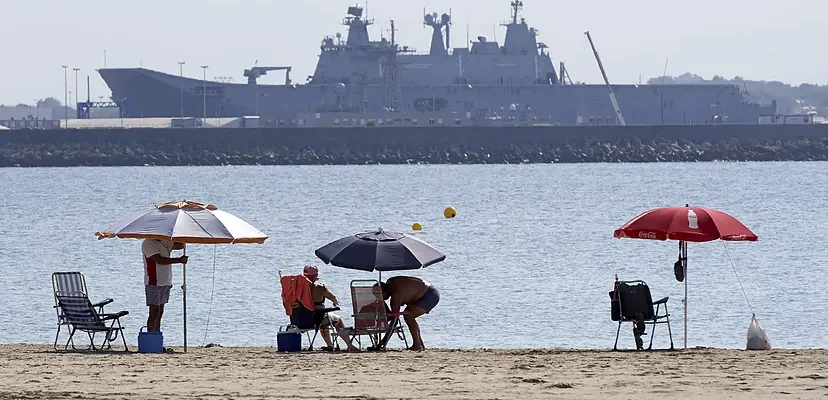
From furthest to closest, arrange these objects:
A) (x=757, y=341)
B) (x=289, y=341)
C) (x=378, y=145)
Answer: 1. (x=378, y=145)
2. (x=757, y=341)
3. (x=289, y=341)

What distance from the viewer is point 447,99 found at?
106 metres

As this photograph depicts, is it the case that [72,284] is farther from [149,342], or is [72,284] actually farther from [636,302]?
[636,302]

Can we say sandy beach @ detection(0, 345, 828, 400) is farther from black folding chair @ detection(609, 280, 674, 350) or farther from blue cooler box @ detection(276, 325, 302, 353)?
black folding chair @ detection(609, 280, 674, 350)

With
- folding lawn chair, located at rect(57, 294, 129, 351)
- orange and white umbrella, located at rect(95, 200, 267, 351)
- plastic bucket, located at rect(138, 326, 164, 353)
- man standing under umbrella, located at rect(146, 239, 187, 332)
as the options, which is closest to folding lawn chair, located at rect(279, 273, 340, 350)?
orange and white umbrella, located at rect(95, 200, 267, 351)

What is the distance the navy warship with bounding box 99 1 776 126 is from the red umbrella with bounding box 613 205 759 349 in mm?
90420

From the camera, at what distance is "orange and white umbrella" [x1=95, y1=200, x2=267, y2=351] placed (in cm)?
1339

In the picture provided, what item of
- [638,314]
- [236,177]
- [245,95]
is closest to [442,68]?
[245,95]

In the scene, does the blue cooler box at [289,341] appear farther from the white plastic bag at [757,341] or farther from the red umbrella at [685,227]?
the white plastic bag at [757,341]

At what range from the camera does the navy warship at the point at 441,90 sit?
4190 inches

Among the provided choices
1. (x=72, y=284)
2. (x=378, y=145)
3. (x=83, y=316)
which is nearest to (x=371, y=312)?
(x=83, y=316)

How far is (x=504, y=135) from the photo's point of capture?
94750 millimetres

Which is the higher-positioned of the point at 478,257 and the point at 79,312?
the point at 79,312

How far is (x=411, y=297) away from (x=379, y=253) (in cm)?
51

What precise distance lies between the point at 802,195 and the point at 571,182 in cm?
1407
